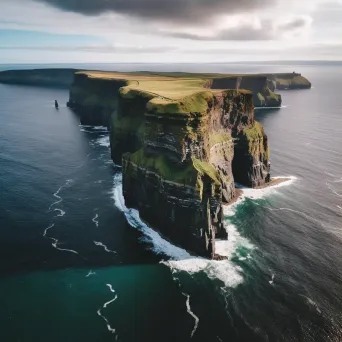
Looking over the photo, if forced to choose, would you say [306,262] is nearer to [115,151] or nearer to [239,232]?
[239,232]

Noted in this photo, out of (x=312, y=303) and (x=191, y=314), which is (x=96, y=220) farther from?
(x=312, y=303)

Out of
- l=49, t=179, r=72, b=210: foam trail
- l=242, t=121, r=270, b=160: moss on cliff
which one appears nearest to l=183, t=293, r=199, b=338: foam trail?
l=49, t=179, r=72, b=210: foam trail

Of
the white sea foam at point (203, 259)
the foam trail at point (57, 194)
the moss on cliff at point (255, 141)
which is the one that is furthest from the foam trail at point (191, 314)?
the moss on cliff at point (255, 141)

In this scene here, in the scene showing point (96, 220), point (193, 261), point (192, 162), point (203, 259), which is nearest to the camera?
point (193, 261)

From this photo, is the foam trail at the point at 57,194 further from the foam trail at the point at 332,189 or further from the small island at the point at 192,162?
the foam trail at the point at 332,189

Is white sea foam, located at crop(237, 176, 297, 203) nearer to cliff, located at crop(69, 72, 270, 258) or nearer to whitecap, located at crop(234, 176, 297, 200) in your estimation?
whitecap, located at crop(234, 176, 297, 200)

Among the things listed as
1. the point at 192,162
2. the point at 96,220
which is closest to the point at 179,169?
the point at 192,162
